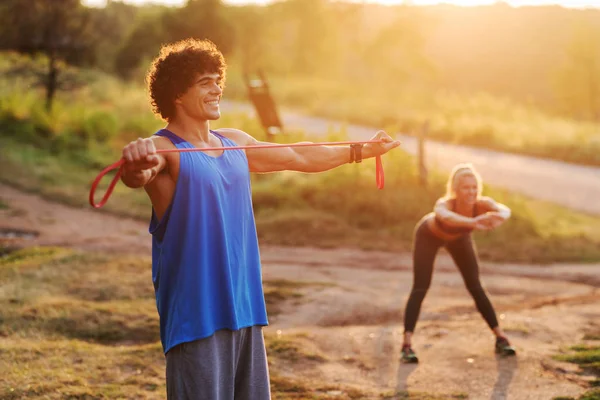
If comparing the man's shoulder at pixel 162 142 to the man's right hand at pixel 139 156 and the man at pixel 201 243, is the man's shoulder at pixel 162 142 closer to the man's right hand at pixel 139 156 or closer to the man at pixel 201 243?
the man at pixel 201 243

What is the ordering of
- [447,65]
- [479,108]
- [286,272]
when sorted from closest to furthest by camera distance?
[286,272] → [479,108] → [447,65]

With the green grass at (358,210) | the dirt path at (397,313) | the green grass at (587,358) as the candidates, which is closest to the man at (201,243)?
the dirt path at (397,313)

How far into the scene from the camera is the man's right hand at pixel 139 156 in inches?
112

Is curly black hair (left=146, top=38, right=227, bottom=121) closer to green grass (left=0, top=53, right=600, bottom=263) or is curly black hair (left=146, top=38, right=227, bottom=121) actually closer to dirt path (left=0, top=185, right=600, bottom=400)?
dirt path (left=0, top=185, right=600, bottom=400)

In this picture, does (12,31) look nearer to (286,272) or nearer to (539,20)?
(286,272)

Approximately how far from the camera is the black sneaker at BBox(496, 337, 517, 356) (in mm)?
6320

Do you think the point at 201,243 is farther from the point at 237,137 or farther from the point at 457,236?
the point at 457,236

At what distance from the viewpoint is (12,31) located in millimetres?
20906

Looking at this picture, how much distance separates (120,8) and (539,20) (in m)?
42.6

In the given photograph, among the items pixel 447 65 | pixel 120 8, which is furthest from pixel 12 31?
pixel 447 65

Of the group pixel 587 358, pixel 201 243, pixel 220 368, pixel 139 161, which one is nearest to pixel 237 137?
pixel 201 243

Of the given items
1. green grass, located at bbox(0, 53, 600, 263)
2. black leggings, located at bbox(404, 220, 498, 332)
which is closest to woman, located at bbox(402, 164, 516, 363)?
black leggings, located at bbox(404, 220, 498, 332)

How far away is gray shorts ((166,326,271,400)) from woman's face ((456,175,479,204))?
2988 millimetres

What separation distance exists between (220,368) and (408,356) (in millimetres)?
3224
